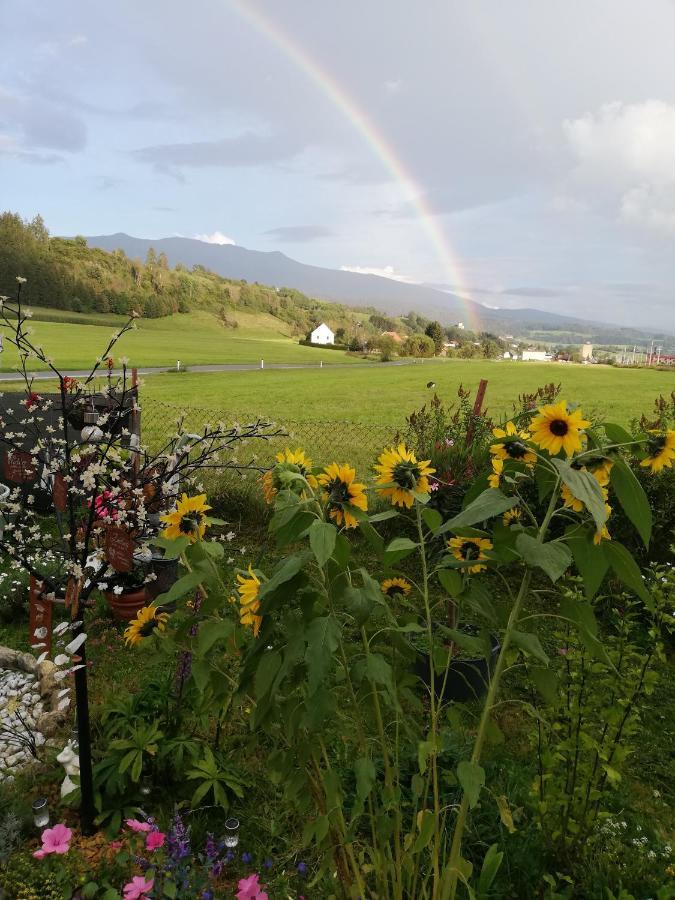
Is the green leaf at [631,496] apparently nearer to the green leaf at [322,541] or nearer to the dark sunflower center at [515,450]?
the dark sunflower center at [515,450]

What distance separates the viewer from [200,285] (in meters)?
84.9

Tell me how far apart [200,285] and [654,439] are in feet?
296

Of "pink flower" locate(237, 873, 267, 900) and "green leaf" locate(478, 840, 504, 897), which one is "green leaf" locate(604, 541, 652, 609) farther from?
"pink flower" locate(237, 873, 267, 900)

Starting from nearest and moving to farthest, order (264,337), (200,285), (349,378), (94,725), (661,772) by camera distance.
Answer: (94,725)
(661,772)
(349,378)
(264,337)
(200,285)

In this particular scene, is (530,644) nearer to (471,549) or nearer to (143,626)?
(471,549)

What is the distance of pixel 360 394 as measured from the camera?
23766 millimetres

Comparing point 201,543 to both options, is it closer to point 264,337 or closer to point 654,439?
point 654,439

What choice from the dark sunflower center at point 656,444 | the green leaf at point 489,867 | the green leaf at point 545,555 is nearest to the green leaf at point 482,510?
the green leaf at point 545,555

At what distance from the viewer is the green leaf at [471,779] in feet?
3.60

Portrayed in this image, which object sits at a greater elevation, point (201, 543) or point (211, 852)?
point (201, 543)

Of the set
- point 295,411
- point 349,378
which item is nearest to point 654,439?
point 295,411

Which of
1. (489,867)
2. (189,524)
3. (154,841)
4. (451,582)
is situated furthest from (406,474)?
(154,841)

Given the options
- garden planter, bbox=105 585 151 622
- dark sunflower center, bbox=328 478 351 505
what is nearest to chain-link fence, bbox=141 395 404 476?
garden planter, bbox=105 585 151 622

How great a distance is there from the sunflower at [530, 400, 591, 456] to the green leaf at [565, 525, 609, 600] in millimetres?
170
